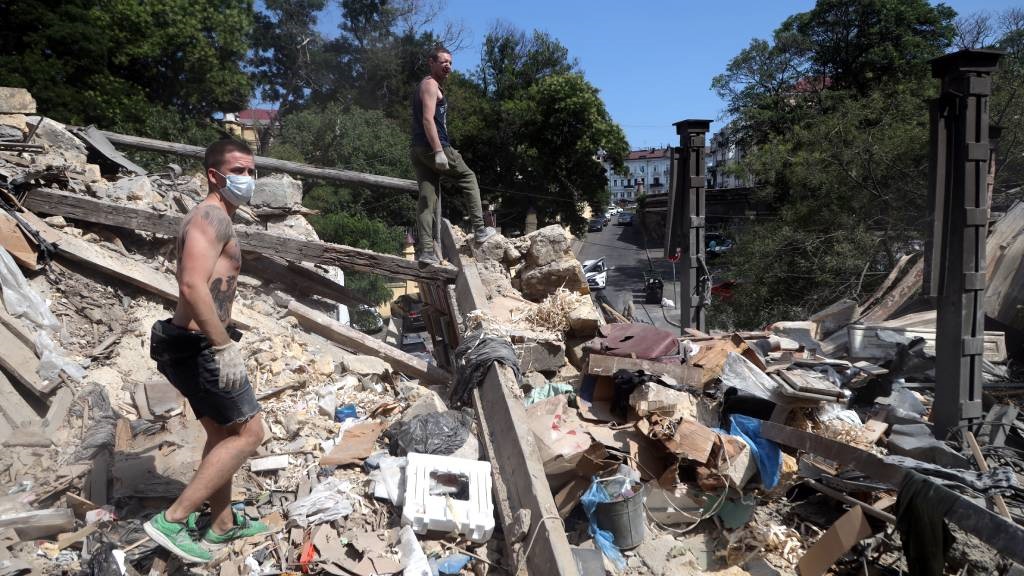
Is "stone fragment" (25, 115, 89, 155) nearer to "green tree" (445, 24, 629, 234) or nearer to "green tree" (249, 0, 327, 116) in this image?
"green tree" (445, 24, 629, 234)

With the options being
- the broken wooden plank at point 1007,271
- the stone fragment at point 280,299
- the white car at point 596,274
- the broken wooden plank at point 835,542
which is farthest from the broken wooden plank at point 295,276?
the white car at point 596,274

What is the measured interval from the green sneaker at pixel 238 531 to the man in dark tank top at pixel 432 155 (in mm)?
2923

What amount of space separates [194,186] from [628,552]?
21.1ft

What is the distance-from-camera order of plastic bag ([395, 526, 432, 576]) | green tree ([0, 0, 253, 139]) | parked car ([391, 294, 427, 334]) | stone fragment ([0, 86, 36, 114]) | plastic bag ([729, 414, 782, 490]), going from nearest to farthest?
1. plastic bag ([395, 526, 432, 576])
2. plastic bag ([729, 414, 782, 490])
3. stone fragment ([0, 86, 36, 114])
4. parked car ([391, 294, 427, 334])
5. green tree ([0, 0, 253, 139])

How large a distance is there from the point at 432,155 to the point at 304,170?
2560 millimetres

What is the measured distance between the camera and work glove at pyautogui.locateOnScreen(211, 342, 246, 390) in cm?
258

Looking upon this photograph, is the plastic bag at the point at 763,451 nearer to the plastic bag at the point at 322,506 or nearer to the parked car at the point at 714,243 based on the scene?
the plastic bag at the point at 322,506

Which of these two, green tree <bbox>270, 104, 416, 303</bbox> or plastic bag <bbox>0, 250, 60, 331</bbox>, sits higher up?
green tree <bbox>270, 104, 416, 303</bbox>

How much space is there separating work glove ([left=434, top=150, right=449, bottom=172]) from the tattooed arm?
2551 mm

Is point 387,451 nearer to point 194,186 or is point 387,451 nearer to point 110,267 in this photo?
point 110,267

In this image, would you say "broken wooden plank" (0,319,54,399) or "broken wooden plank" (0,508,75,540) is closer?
"broken wooden plank" (0,508,75,540)

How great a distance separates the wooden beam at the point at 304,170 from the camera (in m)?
6.59

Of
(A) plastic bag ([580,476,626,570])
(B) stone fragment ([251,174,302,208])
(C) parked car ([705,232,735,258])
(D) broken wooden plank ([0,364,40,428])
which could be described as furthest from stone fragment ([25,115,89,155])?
(C) parked car ([705,232,735,258])

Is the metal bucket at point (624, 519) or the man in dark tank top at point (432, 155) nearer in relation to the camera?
the metal bucket at point (624, 519)
